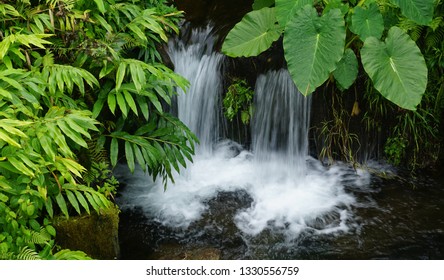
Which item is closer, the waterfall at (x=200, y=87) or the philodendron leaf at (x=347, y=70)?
the philodendron leaf at (x=347, y=70)

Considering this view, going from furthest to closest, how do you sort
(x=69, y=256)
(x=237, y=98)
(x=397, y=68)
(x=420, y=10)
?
(x=237, y=98)
(x=420, y=10)
(x=397, y=68)
(x=69, y=256)

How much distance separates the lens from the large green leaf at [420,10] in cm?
375

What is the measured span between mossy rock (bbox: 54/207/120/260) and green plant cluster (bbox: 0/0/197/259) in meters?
0.09

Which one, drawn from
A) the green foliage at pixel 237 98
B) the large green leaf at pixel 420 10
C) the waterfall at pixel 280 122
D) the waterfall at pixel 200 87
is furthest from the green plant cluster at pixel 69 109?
the large green leaf at pixel 420 10

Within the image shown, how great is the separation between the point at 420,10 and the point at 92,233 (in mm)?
3020

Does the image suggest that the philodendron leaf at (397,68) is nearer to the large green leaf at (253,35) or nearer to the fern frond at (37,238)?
the large green leaf at (253,35)

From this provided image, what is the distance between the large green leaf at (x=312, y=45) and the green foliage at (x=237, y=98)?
1.08m

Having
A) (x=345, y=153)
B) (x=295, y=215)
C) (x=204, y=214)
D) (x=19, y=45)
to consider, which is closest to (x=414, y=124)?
(x=345, y=153)

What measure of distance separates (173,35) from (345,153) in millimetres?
2122

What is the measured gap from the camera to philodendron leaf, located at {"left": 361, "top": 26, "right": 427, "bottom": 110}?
11.5 feet

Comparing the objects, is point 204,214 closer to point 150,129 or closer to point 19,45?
point 150,129

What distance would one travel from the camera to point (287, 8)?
3.93 metres

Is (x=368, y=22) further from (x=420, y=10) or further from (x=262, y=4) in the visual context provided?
(x=262, y=4)

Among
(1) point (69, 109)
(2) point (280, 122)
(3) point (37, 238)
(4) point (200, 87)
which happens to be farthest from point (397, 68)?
(3) point (37, 238)
